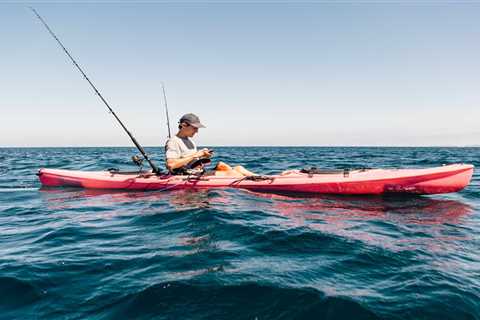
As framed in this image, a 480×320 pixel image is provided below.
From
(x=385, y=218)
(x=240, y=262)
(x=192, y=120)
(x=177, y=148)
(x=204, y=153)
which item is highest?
(x=192, y=120)

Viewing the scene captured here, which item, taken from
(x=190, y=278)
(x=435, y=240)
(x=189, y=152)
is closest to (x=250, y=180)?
(x=189, y=152)

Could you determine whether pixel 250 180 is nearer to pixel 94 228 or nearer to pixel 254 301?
pixel 94 228

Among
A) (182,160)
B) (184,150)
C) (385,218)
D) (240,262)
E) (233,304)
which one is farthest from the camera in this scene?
(184,150)

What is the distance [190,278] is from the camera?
3246 mm

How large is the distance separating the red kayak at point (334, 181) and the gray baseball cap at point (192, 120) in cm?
145

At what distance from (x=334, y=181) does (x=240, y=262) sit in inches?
208

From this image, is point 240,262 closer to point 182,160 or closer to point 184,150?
point 182,160

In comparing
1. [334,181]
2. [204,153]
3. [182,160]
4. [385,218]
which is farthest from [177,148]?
[385,218]

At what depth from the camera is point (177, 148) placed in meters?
8.64

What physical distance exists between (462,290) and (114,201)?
7244 mm

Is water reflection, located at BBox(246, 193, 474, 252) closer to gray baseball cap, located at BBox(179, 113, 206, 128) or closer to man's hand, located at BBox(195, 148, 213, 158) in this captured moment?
man's hand, located at BBox(195, 148, 213, 158)

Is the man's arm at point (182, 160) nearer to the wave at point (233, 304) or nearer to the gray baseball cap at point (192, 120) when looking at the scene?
the gray baseball cap at point (192, 120)

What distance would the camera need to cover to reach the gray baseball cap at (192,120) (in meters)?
8.41

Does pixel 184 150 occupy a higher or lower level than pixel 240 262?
higher
